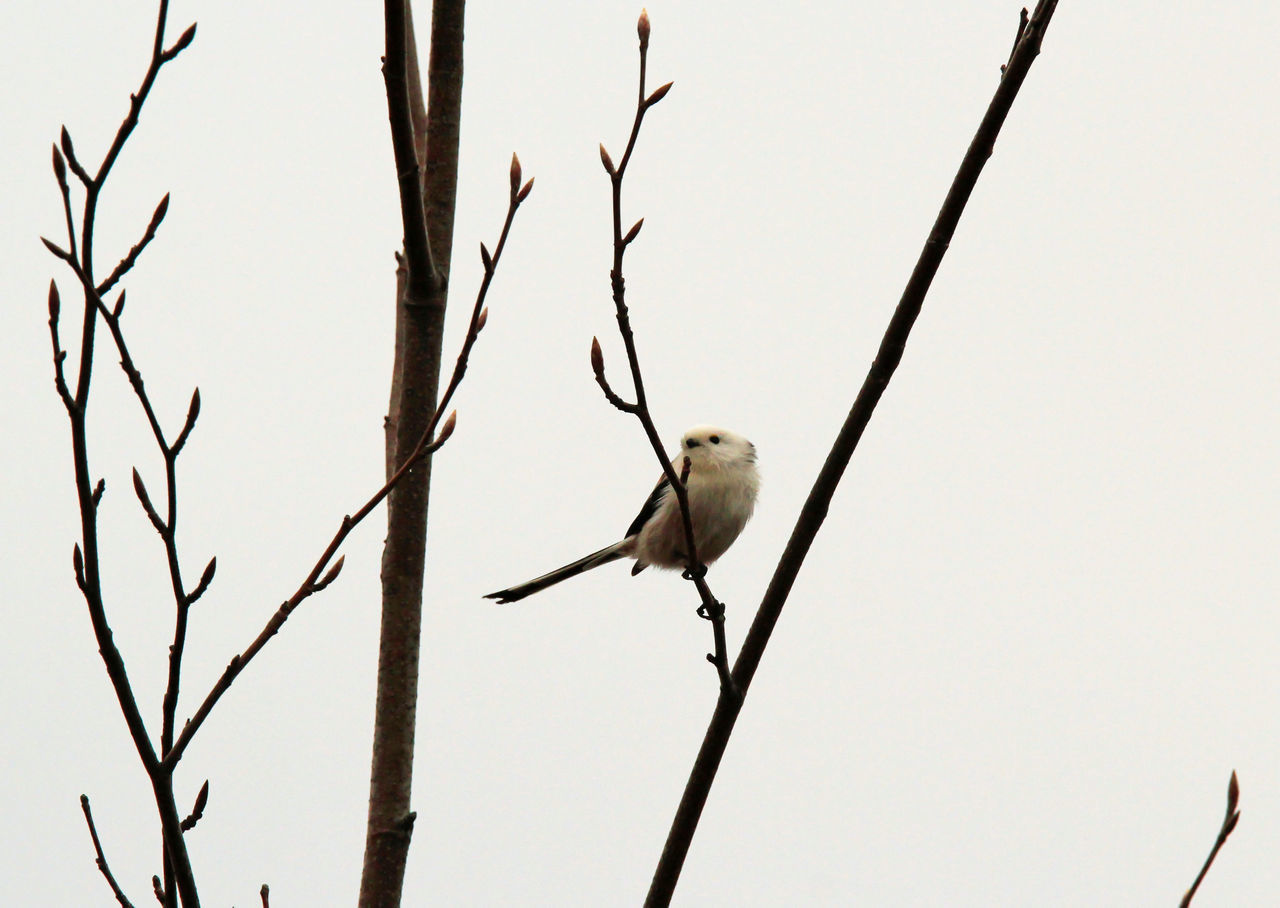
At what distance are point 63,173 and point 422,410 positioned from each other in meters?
0.95

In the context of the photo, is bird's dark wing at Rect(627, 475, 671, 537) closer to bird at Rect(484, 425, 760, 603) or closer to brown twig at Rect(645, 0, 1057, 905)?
bird at Rect(484, 425, 760, 603)

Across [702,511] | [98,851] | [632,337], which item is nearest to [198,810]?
[98,851]

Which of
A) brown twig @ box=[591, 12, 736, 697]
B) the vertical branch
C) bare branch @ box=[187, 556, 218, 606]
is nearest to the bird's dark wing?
the vertical branch

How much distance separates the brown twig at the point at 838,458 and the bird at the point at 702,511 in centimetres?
222

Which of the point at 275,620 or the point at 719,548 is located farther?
the point at 719,548

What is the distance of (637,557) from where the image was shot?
16.5 ft

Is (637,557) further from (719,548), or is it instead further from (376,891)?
(376,891)

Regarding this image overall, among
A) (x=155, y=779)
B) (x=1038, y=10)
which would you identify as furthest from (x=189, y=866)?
(x=1038, y=10)

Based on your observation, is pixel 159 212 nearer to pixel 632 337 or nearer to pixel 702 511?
pixel 632 337

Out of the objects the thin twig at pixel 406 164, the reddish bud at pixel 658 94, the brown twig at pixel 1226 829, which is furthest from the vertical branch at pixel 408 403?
the brown twig at pixel 1226 829

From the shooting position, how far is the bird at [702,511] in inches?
185

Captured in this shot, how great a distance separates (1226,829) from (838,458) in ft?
3.40

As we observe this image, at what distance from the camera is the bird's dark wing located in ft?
16.7

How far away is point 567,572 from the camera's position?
4992mm
